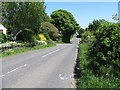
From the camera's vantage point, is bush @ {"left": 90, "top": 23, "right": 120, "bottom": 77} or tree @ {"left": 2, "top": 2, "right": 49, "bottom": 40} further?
tree @ {"left": 2, "top": 2, "right": 49, "bottom": 40}

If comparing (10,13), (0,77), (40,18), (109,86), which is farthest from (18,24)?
(109,86)

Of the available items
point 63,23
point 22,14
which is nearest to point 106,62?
point 22,14

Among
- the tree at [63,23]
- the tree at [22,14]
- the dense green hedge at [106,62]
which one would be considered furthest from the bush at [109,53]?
the tree at [63,23]

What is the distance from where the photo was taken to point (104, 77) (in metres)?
7.25

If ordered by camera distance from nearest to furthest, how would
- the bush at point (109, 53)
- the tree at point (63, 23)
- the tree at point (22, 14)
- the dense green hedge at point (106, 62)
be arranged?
the dense green hedge at point (106, 62), the bush at point (109, 53), the tree at point (22, 14), the tree at point (63, 23)

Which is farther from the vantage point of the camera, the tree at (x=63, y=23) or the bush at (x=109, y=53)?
the tree at (x=63, y=23)

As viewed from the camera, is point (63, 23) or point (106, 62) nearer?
point (106, 62)

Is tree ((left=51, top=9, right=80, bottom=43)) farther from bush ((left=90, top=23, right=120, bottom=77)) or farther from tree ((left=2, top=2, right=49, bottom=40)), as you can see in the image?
bush ((left=90, top=23, right=120, bottom=77))

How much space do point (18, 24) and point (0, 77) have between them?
22.1 metres

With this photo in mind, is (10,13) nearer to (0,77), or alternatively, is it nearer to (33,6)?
(33,6)

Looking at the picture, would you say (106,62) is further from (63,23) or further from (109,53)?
(63,23)

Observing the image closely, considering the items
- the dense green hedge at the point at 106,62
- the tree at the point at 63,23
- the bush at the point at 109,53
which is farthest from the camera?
the tree at the point at 63,23

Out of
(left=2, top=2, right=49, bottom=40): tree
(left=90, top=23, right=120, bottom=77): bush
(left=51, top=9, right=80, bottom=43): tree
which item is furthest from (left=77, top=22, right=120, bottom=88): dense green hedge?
(left=51, top=9, right=80, bottom=43): tree

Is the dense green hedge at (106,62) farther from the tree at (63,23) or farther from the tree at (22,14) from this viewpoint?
the tree at (63,23)
